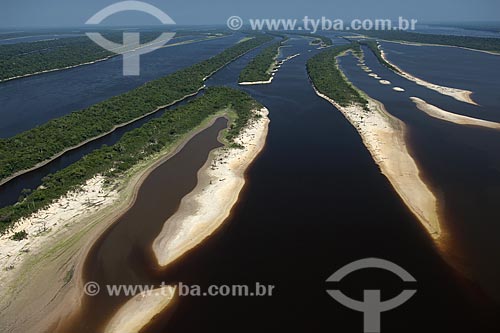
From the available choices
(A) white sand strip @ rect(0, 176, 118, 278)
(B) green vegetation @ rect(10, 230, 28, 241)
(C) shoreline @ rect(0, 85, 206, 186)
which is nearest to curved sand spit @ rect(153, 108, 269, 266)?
(A) white sand strip @ rect(0, 176, 118, 278)

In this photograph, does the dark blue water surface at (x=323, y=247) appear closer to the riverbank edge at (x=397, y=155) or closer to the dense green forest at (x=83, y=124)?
the riverbank edge at (x=397, y=155)

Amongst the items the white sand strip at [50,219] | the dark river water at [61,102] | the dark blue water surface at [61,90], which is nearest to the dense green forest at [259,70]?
the dark river water at [61,102]

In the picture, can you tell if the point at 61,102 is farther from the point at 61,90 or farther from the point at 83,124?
the point at 83,124

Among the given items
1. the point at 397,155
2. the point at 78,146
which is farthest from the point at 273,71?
the point at 78,146

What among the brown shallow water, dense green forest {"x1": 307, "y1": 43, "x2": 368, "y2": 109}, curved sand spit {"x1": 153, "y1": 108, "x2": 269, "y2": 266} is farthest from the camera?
dense green forest {"x1": 307, "y1": 43, "x2": 368, "y2": 109}

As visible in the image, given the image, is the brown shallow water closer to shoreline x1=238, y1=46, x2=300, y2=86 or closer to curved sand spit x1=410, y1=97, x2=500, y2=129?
curved sand spit x1=410, y1=97, x2=500, y2=129
